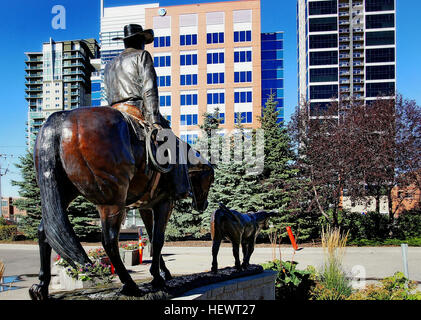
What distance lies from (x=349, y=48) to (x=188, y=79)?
41.5 meters

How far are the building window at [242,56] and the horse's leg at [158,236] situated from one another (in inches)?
1720

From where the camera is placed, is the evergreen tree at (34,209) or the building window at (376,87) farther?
the building window at (376,87)

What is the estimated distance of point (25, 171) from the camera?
2642 cm

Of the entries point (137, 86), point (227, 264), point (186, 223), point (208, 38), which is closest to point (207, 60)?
point (208, 38)

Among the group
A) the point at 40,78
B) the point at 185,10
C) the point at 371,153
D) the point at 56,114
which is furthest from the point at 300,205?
the point at 40,78

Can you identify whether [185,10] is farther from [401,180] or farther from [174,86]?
[401,180]

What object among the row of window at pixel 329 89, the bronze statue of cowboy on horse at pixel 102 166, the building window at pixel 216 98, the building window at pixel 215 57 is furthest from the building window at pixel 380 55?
the bronze statue of cowboy on horse at pixel 102 166

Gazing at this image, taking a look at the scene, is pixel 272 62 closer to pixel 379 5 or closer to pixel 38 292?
pixel 379 5

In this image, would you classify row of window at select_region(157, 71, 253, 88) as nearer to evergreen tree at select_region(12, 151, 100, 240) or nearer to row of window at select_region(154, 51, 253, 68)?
row of window at select_region(154, 51, 253, 68)

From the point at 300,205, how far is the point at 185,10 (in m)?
33.5

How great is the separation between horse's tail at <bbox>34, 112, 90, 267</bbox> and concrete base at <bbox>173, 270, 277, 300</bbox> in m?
1.54

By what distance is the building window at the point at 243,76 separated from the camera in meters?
45.6

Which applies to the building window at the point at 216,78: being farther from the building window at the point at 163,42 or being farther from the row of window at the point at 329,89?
the row of window at the point at 329,89

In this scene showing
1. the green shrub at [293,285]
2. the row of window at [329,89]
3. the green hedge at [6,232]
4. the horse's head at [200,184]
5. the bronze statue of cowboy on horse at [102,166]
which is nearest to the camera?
the bronze statue of cowboy on horse at [102,166]
